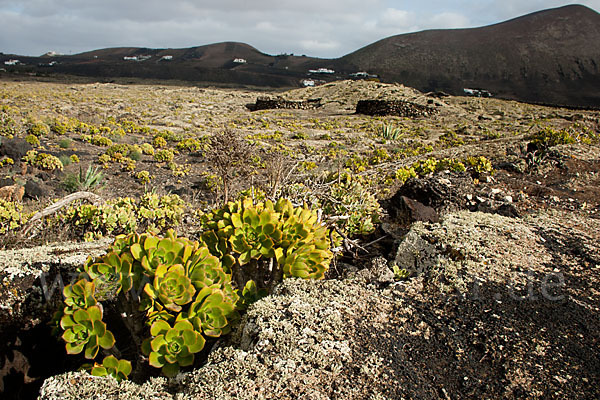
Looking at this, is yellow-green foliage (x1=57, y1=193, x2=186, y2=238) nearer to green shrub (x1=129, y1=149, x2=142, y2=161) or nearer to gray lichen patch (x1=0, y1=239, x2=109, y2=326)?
gray lichen patch (x1=0, y1=239, x2=109, y2=326)

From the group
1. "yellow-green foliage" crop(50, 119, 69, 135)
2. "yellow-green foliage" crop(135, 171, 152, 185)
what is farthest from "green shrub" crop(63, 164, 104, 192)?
"yellow-green foliage" crop(50, 119, 69, 135)

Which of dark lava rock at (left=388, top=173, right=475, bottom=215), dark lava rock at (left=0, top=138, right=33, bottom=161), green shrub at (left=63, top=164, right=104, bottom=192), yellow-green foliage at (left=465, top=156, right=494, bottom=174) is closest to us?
dark lava rock at (left=388, top=173, right=475, bottom=215)

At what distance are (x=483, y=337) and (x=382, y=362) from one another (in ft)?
1.76

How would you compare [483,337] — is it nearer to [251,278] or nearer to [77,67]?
[251,278]

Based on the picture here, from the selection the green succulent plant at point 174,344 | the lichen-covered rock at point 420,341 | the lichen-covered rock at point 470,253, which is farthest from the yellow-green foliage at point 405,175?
the green succulent plant at point 174,344

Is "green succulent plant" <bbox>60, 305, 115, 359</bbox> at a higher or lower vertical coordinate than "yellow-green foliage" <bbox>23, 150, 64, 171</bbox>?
higher

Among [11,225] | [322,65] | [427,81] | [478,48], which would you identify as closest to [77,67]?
[322,65]

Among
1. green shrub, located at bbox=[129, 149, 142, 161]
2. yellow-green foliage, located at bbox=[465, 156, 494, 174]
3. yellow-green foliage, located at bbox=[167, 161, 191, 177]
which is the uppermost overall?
yellow-green foliage, located at bbox=[465, 156, 494, 174]

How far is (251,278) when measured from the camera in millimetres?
2182

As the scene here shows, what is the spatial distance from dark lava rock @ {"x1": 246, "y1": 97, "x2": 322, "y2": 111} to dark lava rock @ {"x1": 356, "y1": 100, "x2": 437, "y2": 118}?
411cm

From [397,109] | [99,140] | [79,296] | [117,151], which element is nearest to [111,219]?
[79,296]

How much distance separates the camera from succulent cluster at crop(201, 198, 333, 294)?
1.96 meters

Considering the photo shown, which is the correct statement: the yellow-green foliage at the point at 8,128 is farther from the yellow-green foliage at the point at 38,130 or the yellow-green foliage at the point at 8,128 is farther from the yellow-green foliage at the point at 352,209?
the yellow-green foliage at the point at 352,209

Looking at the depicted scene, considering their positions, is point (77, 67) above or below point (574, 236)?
above
